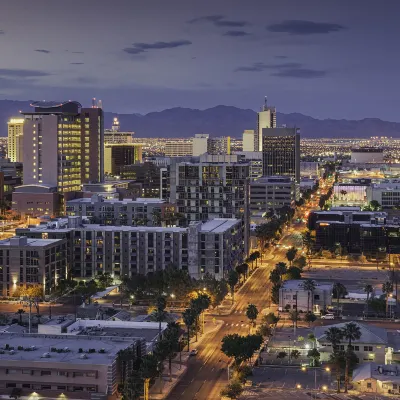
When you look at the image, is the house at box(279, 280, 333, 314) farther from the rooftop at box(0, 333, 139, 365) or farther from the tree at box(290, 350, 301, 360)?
the rooftop at box(0, 333, 139, 365)

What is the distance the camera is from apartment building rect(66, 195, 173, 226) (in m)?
102

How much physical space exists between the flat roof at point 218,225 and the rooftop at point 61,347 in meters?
31.2

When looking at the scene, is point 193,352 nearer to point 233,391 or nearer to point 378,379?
point 233,391

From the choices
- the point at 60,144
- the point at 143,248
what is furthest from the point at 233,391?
the point at 60,144

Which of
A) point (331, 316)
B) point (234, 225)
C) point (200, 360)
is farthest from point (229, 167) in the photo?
point (200, 360)

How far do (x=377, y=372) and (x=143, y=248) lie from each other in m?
35.6

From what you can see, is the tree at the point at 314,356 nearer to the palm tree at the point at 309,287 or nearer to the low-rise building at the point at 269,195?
the palm tree at the point at 309,287

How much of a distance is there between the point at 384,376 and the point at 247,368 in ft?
27.0

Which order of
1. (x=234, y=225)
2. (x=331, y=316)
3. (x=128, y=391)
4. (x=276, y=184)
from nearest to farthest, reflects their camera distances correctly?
(x=128, y=391)
(x=331, y=316)
(x=234, y=225)
(x=276, y=184)

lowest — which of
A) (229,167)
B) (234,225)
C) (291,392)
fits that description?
(291,392)

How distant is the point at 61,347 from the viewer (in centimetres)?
4675

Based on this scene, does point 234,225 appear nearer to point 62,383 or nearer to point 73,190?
point 62,383

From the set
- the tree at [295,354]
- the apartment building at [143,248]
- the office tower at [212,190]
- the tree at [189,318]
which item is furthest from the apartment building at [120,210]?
the tree at [295,354]

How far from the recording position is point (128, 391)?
138 ft
